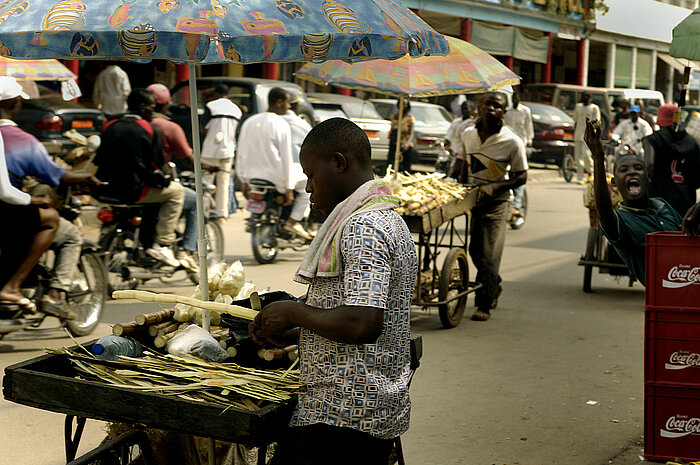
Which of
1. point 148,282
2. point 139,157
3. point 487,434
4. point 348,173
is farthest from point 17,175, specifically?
point 348,173

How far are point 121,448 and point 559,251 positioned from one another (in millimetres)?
10104

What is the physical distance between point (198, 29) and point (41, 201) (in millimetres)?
3880

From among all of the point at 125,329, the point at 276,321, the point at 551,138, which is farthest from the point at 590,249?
the point at 551,138

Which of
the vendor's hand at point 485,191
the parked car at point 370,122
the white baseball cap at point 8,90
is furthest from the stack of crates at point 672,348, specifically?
the parked car at point 370,122

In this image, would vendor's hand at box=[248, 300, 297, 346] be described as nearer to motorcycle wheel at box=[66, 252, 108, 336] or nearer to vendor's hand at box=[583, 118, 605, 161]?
vendor's hand at box=[583, 118, 605, 161]

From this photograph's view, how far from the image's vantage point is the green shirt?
5.15m

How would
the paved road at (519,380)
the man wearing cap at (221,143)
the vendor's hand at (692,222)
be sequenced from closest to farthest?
1. the vendor's hand at (692,222)
2. the paved road at (519,380)
3. the man wearing cap at (221,143)

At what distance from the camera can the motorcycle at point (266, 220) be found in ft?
35.5

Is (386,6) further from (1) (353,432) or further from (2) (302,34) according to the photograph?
(1) (353,432)

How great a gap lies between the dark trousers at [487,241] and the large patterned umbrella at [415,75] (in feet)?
3.75

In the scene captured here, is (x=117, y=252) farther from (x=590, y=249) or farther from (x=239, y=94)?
(x=239, y=94)

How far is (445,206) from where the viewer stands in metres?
8.00

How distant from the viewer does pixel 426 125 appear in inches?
901

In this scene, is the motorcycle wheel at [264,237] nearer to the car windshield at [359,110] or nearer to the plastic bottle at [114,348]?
the plastic bottle at [114,348]
